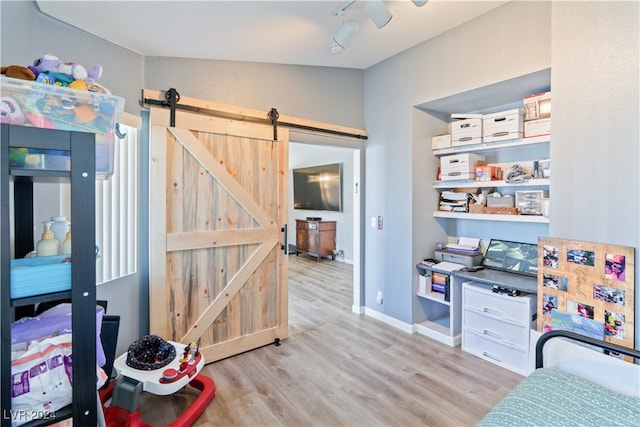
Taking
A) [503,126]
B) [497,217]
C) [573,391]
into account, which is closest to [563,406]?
[573,391]

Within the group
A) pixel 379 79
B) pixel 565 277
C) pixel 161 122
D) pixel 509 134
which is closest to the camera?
pixel 565 277

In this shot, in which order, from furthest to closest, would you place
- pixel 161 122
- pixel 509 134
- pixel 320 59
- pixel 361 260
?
pixel 361 260
pixel 320 59
pixel 509 134
pixel 161 122

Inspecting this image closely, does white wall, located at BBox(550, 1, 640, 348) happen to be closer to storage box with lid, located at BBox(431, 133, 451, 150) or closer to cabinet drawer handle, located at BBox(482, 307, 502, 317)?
cabinet drawer handle, located at BBox(482, 307, 502, 317)

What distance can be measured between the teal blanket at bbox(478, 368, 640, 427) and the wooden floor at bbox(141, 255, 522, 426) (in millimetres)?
766

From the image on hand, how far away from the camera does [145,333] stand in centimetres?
253

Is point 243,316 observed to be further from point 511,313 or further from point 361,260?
point 511,313

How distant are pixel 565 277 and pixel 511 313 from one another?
2.39 ft

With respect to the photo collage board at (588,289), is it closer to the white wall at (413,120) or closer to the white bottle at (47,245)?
the white wall at (413,120)

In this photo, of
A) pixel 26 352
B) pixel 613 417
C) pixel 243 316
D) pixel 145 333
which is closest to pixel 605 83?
pixel 613 417

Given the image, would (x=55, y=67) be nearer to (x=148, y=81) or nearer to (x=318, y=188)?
(x=148, y=81)

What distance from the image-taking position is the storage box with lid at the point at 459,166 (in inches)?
119

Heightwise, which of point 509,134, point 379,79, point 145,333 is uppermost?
point 379,79

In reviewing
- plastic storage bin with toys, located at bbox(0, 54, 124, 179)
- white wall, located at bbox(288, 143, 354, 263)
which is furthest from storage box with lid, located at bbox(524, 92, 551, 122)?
white wall, located at bbox(288, 143, 354, 263)

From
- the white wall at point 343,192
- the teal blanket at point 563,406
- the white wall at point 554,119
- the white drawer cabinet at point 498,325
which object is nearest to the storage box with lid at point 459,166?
the white wall at point 554,119
